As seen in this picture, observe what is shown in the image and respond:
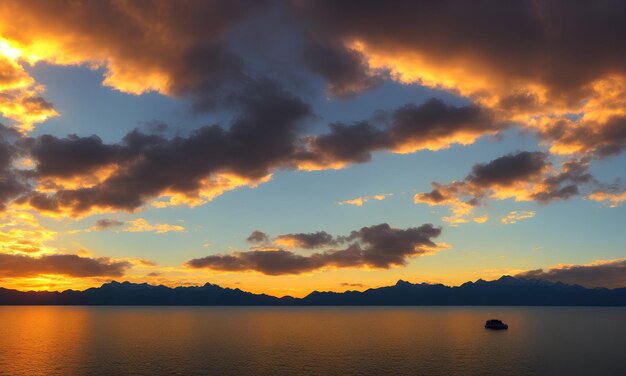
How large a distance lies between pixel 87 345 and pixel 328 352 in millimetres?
96645

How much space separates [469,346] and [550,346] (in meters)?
31.7

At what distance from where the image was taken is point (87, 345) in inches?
7111

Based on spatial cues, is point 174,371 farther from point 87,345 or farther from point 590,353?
point 590,353

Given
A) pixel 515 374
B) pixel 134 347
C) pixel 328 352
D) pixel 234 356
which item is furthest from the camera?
pixel 134 347

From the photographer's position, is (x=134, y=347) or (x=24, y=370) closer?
(x=24, y=370)

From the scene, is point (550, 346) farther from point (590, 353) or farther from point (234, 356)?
point (234, 356)

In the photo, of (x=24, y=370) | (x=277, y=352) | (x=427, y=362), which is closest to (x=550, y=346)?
(x=427, y=362)

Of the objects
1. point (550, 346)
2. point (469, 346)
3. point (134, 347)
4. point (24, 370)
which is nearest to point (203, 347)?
point (134, 347)

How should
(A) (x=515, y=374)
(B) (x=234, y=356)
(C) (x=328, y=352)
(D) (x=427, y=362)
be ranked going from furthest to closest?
(C) (x=328, y=352) < (B) (x=234, y=356) < (D) (x=427, y=362) < (A) (x=515, y=374)

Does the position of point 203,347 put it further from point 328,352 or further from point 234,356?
point 328,352

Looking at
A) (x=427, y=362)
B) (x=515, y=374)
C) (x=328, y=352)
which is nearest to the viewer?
(x=515, y=374)

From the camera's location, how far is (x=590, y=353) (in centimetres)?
15675

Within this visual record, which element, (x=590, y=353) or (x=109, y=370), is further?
(x=590, y=353)

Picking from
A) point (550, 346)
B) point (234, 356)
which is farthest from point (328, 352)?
point (550, 346)
